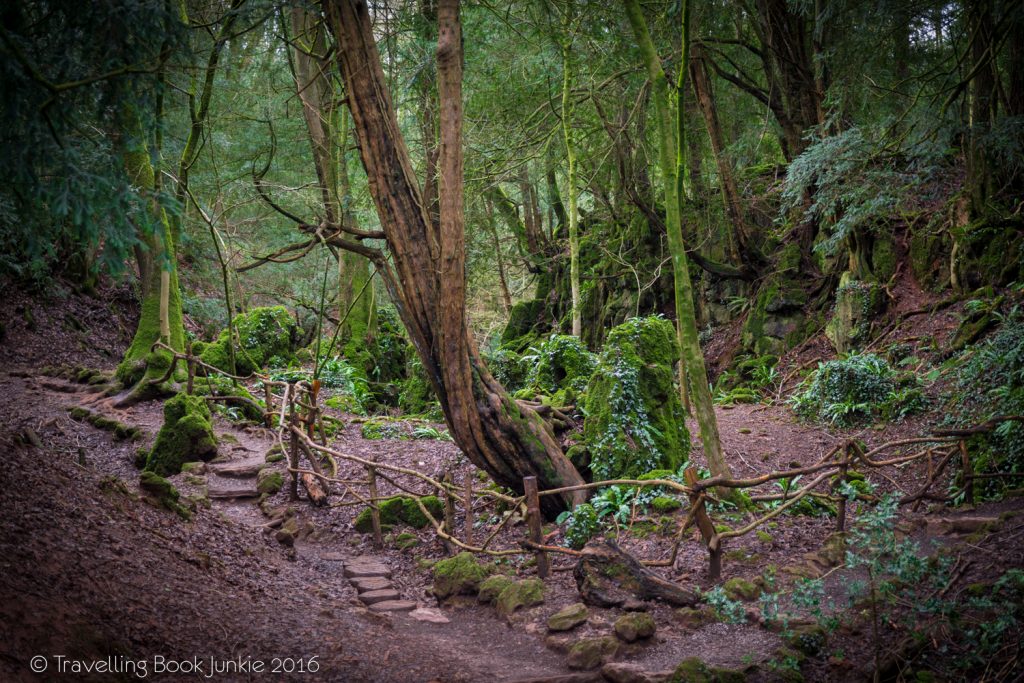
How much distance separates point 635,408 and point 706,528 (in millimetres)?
2751

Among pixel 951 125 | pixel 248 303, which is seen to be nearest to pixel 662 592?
pixel 951 125

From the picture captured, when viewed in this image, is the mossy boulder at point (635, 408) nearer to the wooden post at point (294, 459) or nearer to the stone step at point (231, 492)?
the wooden post at point (294, 459)

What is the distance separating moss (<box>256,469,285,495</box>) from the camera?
8594mm

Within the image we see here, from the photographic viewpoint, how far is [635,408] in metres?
7.91

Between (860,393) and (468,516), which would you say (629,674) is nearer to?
(468,516)

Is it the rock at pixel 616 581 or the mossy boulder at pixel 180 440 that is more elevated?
the mossy boulder at pixel 180 440

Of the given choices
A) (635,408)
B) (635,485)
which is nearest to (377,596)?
(635,485)

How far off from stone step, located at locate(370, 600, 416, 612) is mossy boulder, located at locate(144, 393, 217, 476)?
4.40 metres

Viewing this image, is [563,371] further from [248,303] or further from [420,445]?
[248,303]

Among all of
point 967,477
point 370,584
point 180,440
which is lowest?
point 370,584

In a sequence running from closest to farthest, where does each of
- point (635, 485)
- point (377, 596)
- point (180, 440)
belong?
point (377, 596) → point (635, 485) → point (180, 440)

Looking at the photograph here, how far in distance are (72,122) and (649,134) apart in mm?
12190

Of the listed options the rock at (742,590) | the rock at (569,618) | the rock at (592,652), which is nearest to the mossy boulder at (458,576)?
the rock at (569,618)

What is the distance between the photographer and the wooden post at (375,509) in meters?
7.23
